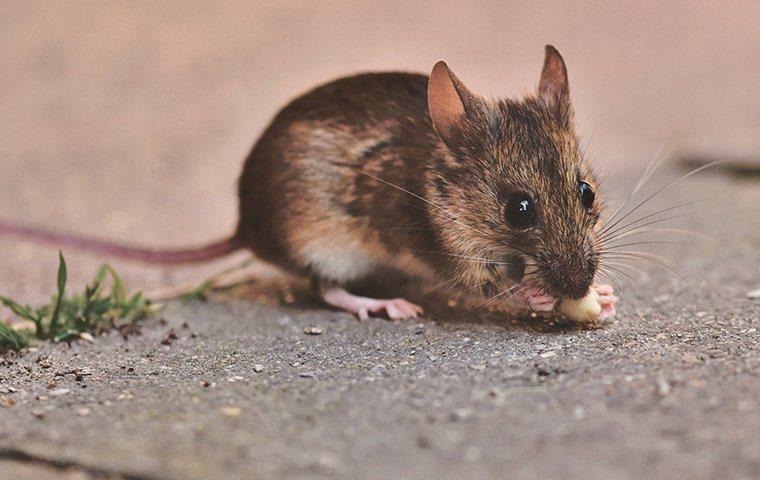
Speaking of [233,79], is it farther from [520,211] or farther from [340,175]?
[520,211]

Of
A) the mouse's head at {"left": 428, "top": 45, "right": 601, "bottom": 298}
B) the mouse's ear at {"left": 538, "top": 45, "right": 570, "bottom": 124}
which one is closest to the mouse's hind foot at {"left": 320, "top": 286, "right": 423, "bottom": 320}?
the mouse's head at {"left": 428, "top": 45, "right": 601, "bottom": 298}

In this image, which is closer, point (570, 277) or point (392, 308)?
point (570, 277)

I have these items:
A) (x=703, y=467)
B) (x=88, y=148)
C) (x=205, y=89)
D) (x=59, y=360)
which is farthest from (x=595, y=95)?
(x=703, y=467)

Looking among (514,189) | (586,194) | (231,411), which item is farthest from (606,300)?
(231,411)

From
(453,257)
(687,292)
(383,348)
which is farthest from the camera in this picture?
(687,292)

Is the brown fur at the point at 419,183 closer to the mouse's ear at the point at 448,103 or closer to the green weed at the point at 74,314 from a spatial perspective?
the mouse's ear at the point at 448,103

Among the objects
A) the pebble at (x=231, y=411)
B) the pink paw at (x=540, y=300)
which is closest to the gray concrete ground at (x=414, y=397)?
the pebble at (x=231, y=411)

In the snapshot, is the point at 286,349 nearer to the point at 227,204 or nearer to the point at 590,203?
the point at 590,203
